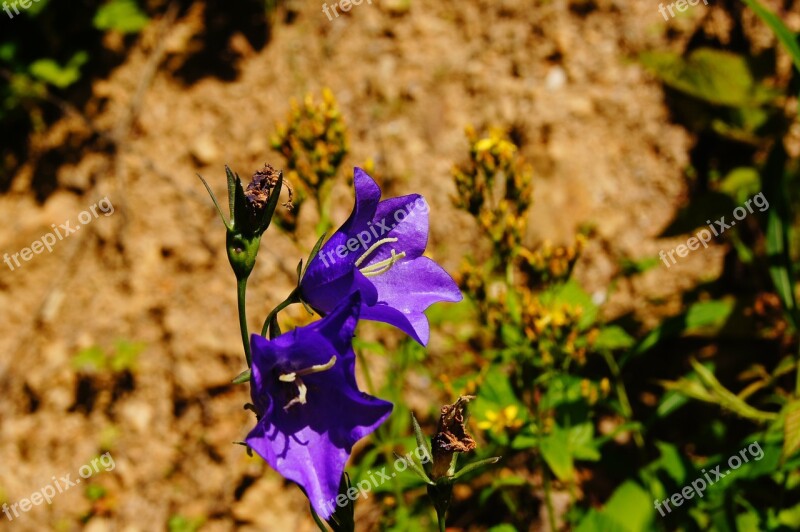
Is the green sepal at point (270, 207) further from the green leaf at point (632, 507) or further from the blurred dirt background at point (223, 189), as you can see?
the blurred dirt background at point (223, 189)

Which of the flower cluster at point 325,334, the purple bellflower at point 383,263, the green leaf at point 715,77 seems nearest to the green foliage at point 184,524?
the flower cluster at point 325,334

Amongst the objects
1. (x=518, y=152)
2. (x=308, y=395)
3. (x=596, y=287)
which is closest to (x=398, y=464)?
(x=308, y=395)

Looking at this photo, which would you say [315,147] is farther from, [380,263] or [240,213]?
[240,213]

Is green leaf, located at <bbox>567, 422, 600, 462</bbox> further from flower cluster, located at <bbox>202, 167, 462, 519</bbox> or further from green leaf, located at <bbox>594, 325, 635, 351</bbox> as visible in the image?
flower cluster, located at <bbox>202, 167, 462, 519</bbox>

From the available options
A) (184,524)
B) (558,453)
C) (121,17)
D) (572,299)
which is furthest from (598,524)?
(121,17)

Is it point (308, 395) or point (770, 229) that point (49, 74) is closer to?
point (308, 395)

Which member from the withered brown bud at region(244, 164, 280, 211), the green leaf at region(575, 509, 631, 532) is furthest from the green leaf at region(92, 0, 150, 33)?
the green leaf at region(575, 509, 631, 532)
